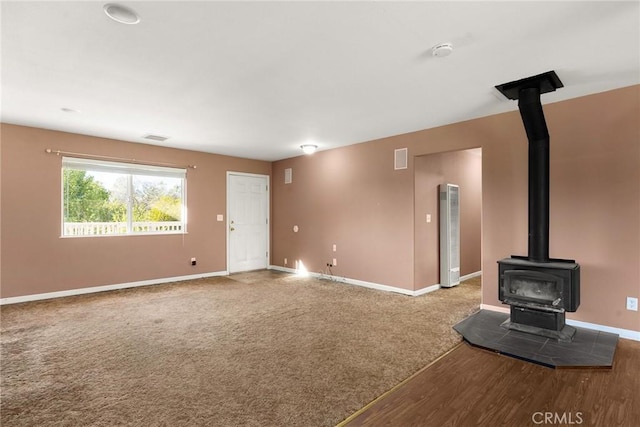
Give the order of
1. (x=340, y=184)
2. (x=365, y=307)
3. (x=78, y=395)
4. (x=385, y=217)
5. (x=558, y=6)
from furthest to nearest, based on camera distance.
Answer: (x=340, y=184), (x=385, y=217), (x=365, y=307), (x=78, y=395), (x=558, y=6)

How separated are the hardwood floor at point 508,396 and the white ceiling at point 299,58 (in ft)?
8.41

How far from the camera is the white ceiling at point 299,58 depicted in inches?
82.2

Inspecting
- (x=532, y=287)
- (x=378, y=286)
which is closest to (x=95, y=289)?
(x=378, y=286)

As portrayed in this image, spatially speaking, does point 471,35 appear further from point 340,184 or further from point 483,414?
point 340,184

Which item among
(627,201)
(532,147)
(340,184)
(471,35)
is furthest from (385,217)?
(471,35)

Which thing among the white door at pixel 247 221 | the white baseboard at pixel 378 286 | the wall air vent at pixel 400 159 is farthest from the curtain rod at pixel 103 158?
the wall air vent at pixel 400 159

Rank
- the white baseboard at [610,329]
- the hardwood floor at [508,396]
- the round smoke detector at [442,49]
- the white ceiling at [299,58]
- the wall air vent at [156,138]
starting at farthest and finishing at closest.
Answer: the wall air vent at [156,138]
the white baseboard at [610,329]
the round smoke detector at [442,49]
the white ceiling at [299,58]
the hardwood floor at [508,396]

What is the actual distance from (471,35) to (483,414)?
2.60m

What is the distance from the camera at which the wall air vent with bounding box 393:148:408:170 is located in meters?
5.12

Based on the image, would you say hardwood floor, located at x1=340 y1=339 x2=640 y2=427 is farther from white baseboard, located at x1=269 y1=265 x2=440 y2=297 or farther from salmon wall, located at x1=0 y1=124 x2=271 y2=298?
salmon wall, located at x1=0 y1=124 x2=271 y2=298

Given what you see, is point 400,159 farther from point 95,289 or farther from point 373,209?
point 95,289

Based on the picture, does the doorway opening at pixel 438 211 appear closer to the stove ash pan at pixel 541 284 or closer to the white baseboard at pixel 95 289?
the stove ash pan at pixel 541 284

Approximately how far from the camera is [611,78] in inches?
120

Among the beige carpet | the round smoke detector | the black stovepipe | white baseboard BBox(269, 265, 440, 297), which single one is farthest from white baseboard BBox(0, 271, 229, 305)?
the round smoke detector
